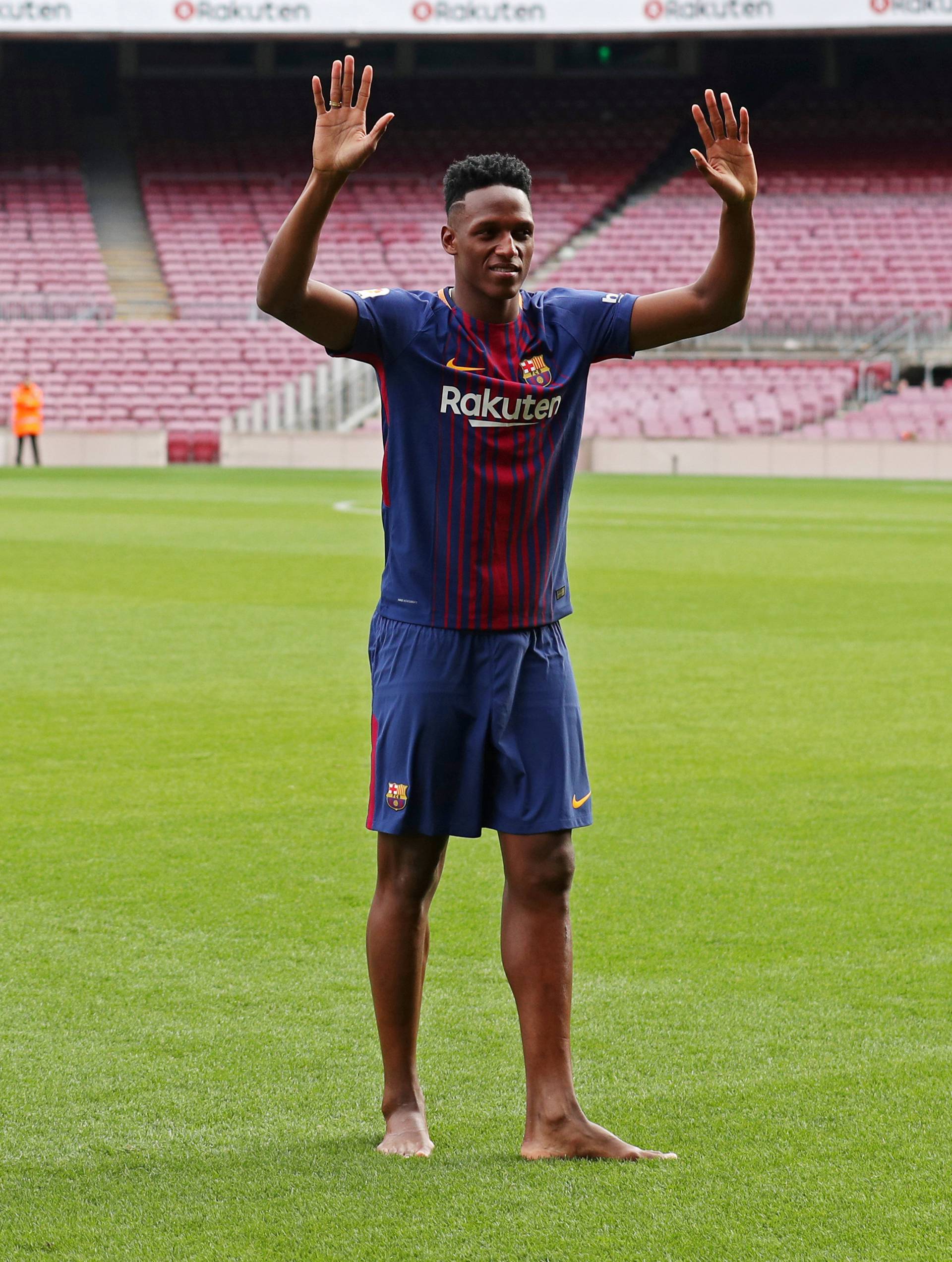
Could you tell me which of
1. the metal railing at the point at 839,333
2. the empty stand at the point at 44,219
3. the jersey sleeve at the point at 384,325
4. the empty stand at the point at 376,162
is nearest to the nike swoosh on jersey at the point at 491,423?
the jersey sleeve at the point at 384,325

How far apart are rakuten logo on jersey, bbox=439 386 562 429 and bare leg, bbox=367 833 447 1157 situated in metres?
0.81

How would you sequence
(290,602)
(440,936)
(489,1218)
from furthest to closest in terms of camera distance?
(290,602) → (440,936) → (489,1218)

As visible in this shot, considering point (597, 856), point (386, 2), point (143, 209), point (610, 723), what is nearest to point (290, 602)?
point (610, 723)

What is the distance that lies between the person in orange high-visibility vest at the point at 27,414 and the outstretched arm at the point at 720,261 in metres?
28.9

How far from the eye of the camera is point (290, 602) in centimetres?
1259

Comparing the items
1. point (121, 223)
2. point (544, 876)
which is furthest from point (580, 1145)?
point (121, 223)

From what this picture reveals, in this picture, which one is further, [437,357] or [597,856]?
[597,856]

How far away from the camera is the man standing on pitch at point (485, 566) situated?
3.29m

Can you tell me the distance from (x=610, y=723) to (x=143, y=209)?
1620 inches

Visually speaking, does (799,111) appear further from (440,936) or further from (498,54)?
(440,936)

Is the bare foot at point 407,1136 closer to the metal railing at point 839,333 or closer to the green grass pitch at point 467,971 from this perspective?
the green grass pitch at point 467,971

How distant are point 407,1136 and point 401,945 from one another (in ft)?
1.23

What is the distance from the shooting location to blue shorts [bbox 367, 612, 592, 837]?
3297mm

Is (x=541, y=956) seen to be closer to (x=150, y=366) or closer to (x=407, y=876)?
(x=407, y=876)
